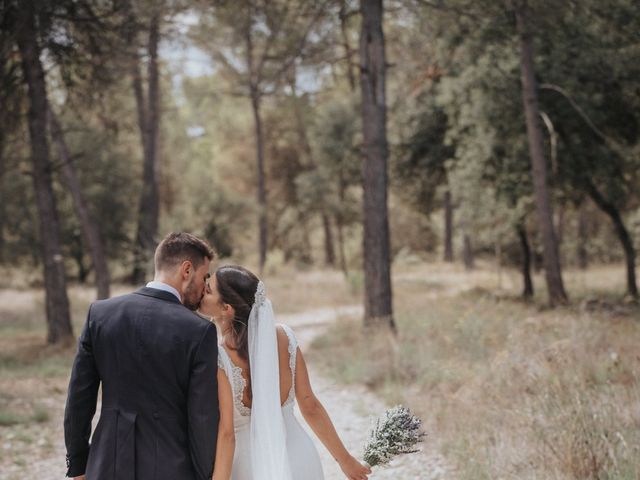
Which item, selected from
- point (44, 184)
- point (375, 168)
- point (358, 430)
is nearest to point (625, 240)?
point (375, 168)

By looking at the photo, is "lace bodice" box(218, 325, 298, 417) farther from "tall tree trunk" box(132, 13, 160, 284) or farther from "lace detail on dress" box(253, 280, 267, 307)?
"tall tree trunk" box(132, 13, 160, 284)

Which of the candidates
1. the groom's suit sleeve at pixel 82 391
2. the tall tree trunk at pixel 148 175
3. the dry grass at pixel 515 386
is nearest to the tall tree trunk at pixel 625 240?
the dry grass at pixel 515 386

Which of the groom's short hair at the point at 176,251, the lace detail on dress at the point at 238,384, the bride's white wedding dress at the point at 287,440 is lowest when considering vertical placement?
the bride's white wedding dress at the point at 287,440

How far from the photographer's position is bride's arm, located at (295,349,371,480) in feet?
10.8

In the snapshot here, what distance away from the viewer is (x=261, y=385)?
10.5 ft

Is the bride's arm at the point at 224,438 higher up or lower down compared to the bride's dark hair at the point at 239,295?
lower down

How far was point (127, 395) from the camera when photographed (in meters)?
2.79

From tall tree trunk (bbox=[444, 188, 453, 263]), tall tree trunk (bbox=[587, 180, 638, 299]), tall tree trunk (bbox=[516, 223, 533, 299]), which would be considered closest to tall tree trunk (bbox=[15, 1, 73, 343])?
tall tree trunk (bbox=[516, 223, 533, 299])

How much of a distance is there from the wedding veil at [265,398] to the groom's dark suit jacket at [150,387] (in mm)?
456

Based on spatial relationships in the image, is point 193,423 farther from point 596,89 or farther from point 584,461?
point 596,89

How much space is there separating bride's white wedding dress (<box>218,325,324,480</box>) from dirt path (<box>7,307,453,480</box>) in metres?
1.01

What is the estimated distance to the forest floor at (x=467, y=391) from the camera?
489 cm

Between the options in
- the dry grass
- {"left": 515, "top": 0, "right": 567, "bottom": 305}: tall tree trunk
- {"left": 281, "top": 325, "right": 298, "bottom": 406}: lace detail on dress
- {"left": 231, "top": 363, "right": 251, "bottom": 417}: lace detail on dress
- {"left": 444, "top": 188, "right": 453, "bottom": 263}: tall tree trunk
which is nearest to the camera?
{"left": 231, "top": 363, "right": 251, "bottom": 417}: lace detail on dress

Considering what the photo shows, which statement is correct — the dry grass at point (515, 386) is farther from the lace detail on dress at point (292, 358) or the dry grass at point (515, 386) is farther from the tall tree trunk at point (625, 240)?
the tall tree trunk at point (625, 240)
